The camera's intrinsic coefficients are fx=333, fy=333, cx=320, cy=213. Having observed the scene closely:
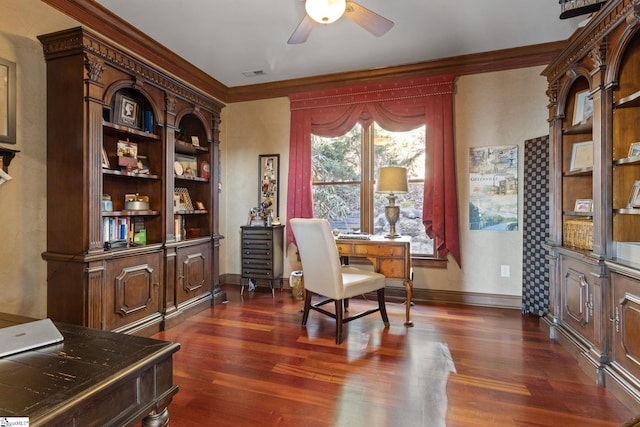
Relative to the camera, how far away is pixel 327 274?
9.04 ft

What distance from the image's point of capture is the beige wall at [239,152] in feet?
7.54

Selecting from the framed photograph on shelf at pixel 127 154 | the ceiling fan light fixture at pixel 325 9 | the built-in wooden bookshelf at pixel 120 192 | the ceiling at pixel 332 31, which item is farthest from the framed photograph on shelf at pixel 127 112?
the ceiling fan light fixture at pixel 325 9

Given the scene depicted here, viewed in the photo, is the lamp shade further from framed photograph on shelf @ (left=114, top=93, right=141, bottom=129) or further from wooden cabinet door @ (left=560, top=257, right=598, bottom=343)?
framed photograph on shelf @ (left=114, top=93, right=141, bottom=129)

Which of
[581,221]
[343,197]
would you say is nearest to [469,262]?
[581,221]

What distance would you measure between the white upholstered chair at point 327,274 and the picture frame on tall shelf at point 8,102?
203cm

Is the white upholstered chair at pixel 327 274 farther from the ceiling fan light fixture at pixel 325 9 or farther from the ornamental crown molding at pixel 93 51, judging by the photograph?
the ornamental crown molding at pixel 93 51

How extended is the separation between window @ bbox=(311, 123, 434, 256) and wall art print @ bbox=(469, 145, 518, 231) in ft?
1.84

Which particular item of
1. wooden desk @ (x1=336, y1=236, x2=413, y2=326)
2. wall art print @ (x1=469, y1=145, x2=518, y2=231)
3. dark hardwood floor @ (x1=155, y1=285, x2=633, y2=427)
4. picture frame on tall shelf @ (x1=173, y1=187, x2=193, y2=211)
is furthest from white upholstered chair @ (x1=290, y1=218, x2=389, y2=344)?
wall art print @ (x1=469, y1=145, x2=518, y2=231)

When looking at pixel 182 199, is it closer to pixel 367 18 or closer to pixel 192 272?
pixel 192 272

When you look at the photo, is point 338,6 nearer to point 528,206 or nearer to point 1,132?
point 1,132

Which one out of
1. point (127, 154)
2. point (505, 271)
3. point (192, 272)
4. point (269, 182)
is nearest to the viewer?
point (127, 154)

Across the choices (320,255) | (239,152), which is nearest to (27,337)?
(320,255)

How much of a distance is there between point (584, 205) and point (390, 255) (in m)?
1.56

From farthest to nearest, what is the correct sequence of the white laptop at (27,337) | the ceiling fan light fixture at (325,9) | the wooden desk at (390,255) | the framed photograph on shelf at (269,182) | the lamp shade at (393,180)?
1. the framed photograph on shelf at (269,182)
2. the lamp shade at (393,180)
3. the wooden desk at (390,255)
4. the ceiling fan light fixture at (325,9)
5. the white laptop at (27,337)
